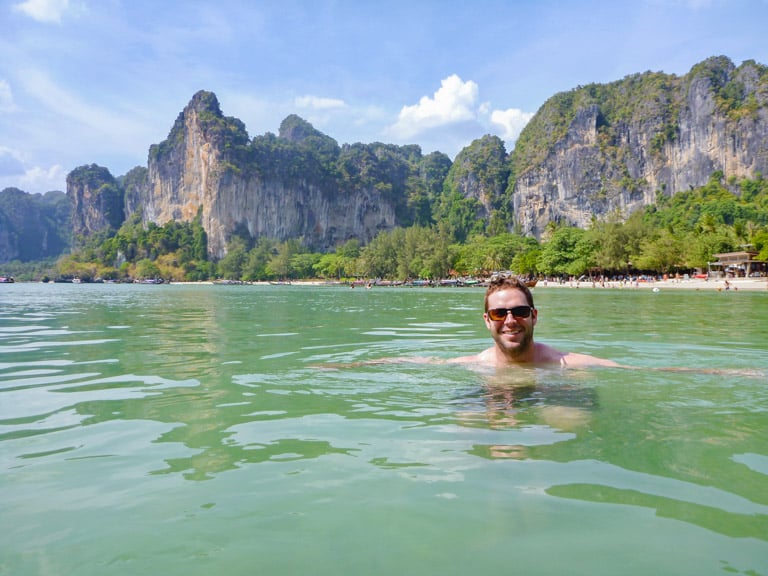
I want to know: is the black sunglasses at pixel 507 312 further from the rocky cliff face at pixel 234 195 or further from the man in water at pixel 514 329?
the rocky cliff face at pixel 234 195

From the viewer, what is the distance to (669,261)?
3009 inches

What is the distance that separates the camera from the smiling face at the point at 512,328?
5188 millimetres

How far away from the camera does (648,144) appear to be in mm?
145625

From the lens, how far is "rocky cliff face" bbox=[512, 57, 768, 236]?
5197 inches

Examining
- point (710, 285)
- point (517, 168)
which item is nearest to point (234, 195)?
point (517, 168)

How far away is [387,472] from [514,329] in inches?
106

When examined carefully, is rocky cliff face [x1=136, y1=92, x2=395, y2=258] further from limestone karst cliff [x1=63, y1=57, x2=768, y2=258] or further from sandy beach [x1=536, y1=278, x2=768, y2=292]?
sandy beach [x1=536, y1=278, x2=768, y2=292]

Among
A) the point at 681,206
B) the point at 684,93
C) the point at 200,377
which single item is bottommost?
the point at 200,377

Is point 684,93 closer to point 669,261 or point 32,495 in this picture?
point 669,261

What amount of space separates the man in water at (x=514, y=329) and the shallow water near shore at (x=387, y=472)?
0.17 meters

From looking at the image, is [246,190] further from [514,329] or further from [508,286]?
[508,286]

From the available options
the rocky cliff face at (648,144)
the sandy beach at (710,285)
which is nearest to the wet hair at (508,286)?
the sandy beach at (710,285)

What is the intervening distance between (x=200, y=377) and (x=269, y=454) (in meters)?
3.62

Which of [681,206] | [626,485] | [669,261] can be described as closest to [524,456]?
[626,485]
